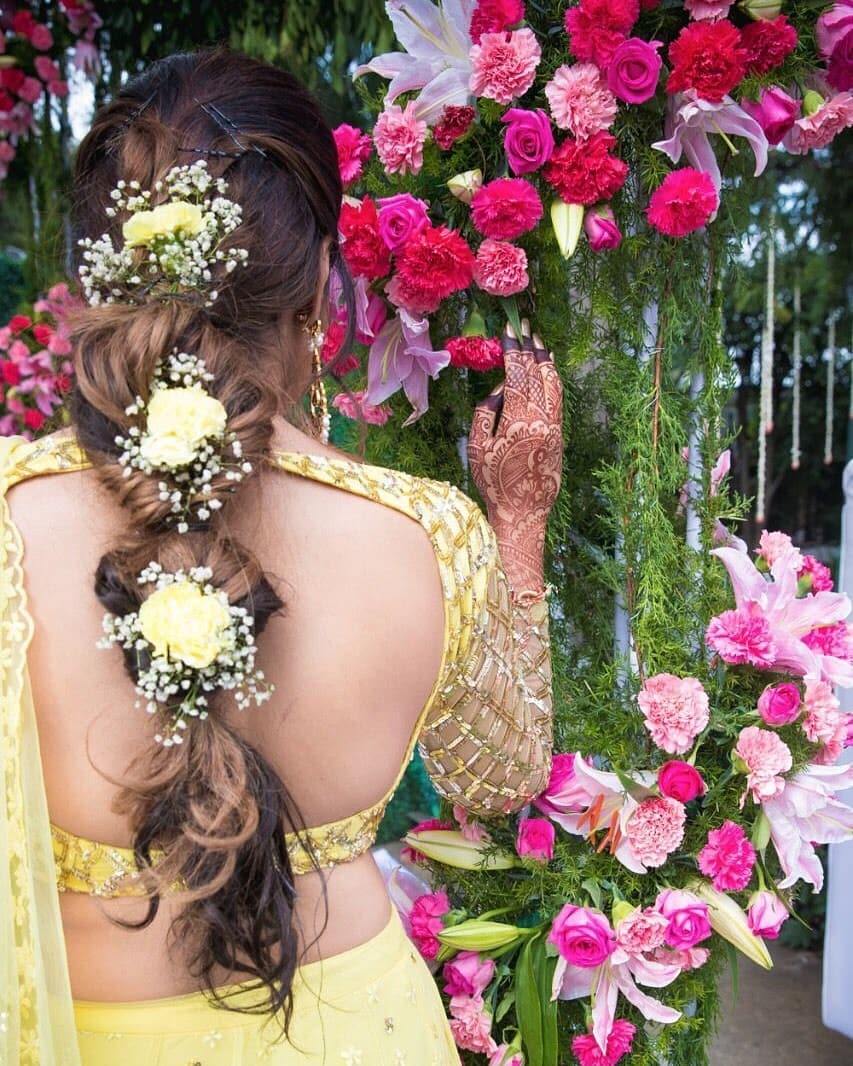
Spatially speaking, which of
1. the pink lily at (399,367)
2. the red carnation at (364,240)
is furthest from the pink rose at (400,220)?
the pink lily at (399,367)

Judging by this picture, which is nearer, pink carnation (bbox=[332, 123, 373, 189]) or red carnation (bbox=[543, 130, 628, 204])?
red carnation (bbox=[543, 130, 628, 204])

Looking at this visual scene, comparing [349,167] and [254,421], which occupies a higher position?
[349,167]

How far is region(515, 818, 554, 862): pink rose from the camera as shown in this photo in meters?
1.41

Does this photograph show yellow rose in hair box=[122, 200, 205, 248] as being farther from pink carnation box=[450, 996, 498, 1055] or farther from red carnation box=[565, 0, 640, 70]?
pink carnation box=[450, 996, 498, 1055]

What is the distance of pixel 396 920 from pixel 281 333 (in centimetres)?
63

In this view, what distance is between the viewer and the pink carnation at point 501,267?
4.45 ft

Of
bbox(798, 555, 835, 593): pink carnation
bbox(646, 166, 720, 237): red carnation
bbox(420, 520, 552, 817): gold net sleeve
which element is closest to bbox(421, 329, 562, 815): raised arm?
bbox(420, 520, 552, 817): gold net sleeve

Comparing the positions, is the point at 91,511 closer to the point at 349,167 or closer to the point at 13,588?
the point at 13,588

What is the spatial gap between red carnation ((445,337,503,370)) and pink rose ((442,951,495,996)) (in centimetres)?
83

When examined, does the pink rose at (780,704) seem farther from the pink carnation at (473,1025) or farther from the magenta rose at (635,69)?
the magenta rose at (635,69)

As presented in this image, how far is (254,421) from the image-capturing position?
2.86ft

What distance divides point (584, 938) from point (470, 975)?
220 millimetres

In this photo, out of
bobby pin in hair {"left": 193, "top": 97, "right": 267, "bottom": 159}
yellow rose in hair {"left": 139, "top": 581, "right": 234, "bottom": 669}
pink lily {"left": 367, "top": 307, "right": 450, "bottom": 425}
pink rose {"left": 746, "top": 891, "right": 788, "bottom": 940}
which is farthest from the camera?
pink lily {"left": 367, "top": 307, "right": 450, "bottom": 425}

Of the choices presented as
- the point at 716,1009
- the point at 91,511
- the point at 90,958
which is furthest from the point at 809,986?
the point at 91,511
